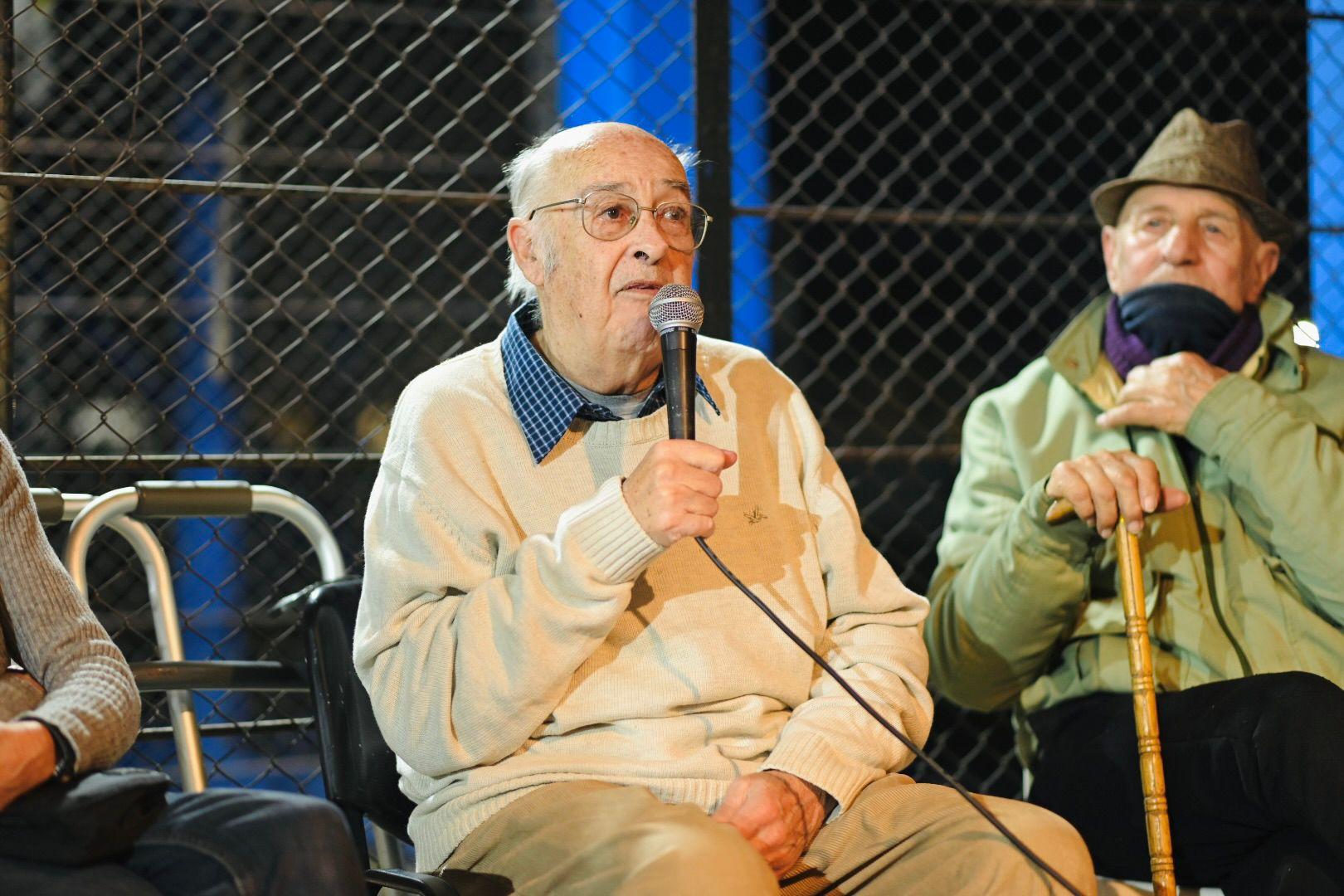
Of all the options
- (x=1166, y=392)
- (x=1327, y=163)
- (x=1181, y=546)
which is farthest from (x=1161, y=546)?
(x=1327, y=163)

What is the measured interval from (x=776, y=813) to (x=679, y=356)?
591 mm

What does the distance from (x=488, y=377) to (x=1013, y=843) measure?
3.16 ft

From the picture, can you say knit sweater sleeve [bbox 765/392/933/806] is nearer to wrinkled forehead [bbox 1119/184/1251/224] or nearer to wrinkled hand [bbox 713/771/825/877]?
wrinkled hand [bbox 713/771/825/877]

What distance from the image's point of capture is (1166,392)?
2520 mm

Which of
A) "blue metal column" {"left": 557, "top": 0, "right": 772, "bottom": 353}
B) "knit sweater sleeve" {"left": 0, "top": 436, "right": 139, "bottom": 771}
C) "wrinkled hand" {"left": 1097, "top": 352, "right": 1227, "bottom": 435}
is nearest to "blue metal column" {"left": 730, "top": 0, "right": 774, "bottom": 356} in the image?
"blue metal column" {"left": 557, "top": 0, "right": 772, "bottom": 353}

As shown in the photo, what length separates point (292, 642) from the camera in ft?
17.0

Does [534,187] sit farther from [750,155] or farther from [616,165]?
[750,155]

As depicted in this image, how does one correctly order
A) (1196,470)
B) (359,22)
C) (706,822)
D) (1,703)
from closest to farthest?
(706,822) < (1,703) < (1196,470) < (359,22)

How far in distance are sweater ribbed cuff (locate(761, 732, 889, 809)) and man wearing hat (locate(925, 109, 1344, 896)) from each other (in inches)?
23.9

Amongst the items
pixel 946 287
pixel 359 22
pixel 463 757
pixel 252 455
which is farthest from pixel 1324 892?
pixel 359 22

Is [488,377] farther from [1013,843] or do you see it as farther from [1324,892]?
[1324,892]

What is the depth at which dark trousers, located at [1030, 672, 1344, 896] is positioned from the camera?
209cm

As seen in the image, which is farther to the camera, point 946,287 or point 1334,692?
point 946,287

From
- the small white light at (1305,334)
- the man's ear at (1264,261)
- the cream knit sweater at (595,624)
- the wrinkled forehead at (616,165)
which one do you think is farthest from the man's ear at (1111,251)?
the wrinkled forehead at (616,165)
